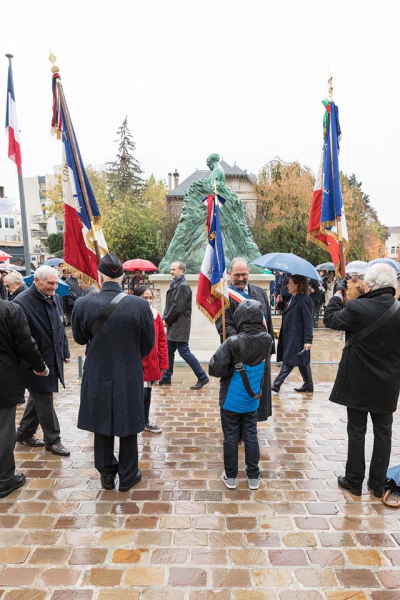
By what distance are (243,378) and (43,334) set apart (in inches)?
84.5

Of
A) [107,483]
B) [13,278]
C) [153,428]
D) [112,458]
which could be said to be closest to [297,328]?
[153,428]

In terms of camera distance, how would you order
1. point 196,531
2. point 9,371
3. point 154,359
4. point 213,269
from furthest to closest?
1. point 154,359
2. point 213,269
3. point 9,371
4. point 196,531

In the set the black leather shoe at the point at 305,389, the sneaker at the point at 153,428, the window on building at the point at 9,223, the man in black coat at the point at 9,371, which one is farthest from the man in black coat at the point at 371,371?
the window on building at the point at 9,223

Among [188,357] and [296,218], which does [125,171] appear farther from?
[188,357]

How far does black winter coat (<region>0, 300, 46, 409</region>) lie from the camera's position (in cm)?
336

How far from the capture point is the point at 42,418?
4188mm

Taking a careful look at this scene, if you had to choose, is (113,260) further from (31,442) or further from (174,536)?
Result: (31,442)

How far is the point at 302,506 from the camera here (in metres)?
3.28

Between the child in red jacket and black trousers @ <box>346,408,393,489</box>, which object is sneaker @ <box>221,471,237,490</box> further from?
the child in red jacket

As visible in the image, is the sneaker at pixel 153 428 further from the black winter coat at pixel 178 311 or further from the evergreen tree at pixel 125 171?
the evergreen tree at pixel 125 171

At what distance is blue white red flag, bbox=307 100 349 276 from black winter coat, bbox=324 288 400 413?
105 centimetres

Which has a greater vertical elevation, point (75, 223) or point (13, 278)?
point (75, 223)

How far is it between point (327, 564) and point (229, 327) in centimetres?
223

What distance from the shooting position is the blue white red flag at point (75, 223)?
423 cm
